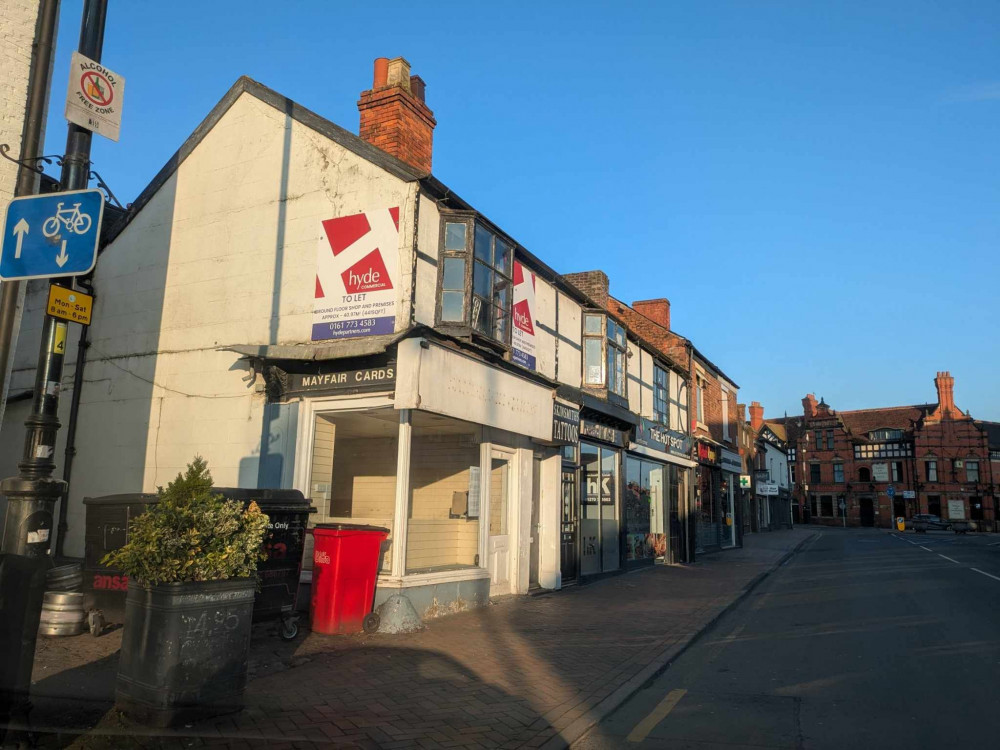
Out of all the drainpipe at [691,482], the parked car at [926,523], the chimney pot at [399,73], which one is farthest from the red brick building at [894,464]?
the chimney pot at [399,73]

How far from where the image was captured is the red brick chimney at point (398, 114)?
38.4 feet

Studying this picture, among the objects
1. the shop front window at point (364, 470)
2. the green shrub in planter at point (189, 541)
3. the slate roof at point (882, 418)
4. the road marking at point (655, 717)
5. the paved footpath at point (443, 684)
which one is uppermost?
the slate roof at point (882, 418)

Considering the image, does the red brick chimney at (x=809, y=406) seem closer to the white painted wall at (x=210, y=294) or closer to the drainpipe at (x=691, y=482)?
the drainpipe at (x=691, y=482)

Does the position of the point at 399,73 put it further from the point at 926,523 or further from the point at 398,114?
the point at 926,523

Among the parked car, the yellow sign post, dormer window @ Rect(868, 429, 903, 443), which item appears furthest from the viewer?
dormer window @ Rect(868, 429, 903, 443)

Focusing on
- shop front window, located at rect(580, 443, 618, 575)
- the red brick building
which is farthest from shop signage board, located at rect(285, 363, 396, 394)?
the red brick building

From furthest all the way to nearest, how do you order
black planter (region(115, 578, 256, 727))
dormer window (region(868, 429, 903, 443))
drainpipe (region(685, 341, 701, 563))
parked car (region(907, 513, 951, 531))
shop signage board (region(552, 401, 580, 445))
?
dormer window (region(868, 429, 903, 443)), parked car (region(907, 513, 951, 531)), drainpipe (region(685, 341, 701, 563)), shop signage board (region(552, 401, 580, 445)), black planter (region(115, 578, 256, 727))

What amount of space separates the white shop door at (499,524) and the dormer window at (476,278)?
238cm

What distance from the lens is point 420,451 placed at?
12.8m

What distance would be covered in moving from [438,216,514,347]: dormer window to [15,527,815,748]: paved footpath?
4447 millimetres

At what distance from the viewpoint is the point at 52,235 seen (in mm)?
5547

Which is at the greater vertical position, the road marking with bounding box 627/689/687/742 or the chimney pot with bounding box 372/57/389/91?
the chimney pot with bounding box 372/57/389/91

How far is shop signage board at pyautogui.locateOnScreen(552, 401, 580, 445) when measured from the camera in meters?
13.6

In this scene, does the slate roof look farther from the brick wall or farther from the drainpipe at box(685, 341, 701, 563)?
the brick wall
